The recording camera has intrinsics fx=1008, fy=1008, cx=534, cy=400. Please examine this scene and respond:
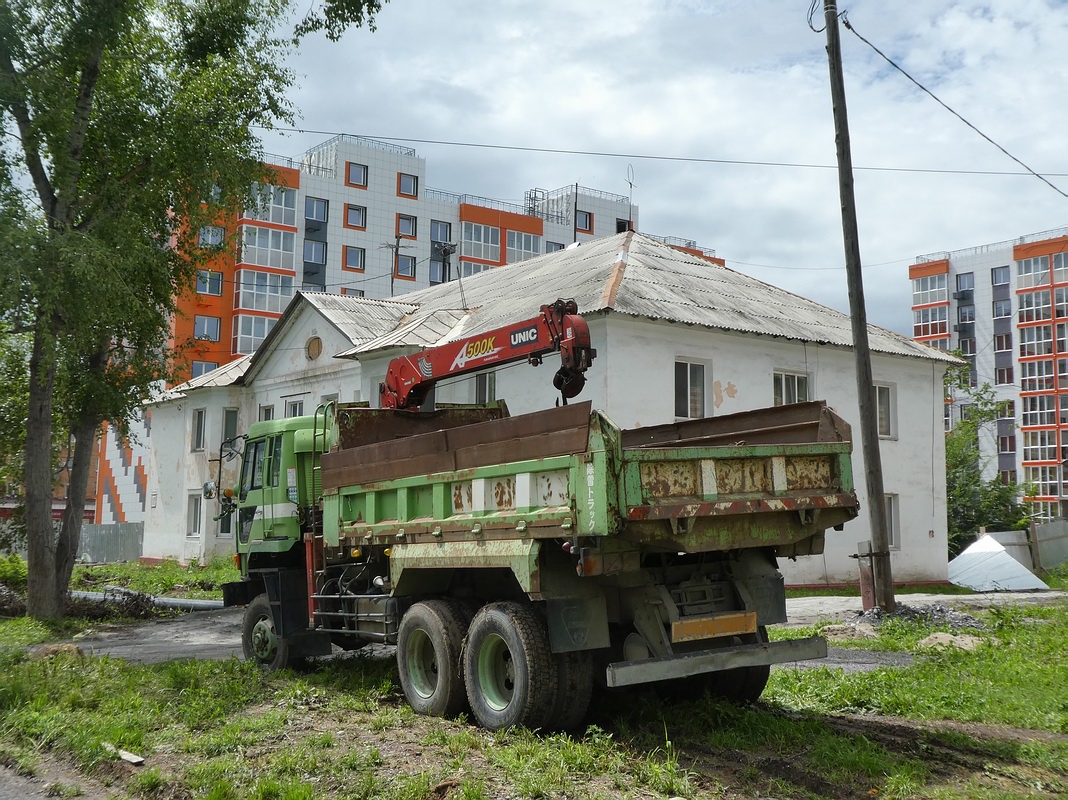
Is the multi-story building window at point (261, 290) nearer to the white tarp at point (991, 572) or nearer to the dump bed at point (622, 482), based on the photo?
the white tarp at point (991, 572)

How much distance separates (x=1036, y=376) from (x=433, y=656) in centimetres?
7335

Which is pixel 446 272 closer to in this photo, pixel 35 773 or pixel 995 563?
pixel 995 563

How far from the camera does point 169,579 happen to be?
26.2 metres

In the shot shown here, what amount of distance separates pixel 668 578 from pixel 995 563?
19.0 metres

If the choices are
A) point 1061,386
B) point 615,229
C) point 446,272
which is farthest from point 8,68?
point 1061,386

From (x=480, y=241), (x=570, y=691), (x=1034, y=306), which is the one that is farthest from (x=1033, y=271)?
(x=570, y=691)

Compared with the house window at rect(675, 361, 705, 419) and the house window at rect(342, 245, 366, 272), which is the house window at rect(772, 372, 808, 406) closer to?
→ the house window at rect(675, 361, 705, 419)

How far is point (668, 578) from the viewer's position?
24.1 ft

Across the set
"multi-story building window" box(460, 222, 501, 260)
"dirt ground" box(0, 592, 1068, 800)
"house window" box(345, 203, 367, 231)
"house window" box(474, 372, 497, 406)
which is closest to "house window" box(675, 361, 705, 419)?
"house window" box(474, 372, 497, 406)

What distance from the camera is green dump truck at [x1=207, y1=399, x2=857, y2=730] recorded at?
21.9 feet

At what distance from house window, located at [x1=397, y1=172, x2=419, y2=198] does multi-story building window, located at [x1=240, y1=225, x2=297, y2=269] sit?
24.4ft

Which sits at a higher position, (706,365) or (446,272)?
(446,272)

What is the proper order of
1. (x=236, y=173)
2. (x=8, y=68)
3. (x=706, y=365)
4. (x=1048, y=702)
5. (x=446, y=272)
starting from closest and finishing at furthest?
(x=1048, y=702)
(x=8, y=68)
(x=236, y=173)
(x=706, y=365)
(x=446, y=272)

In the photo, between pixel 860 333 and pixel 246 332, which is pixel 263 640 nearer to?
pixel 860 333
